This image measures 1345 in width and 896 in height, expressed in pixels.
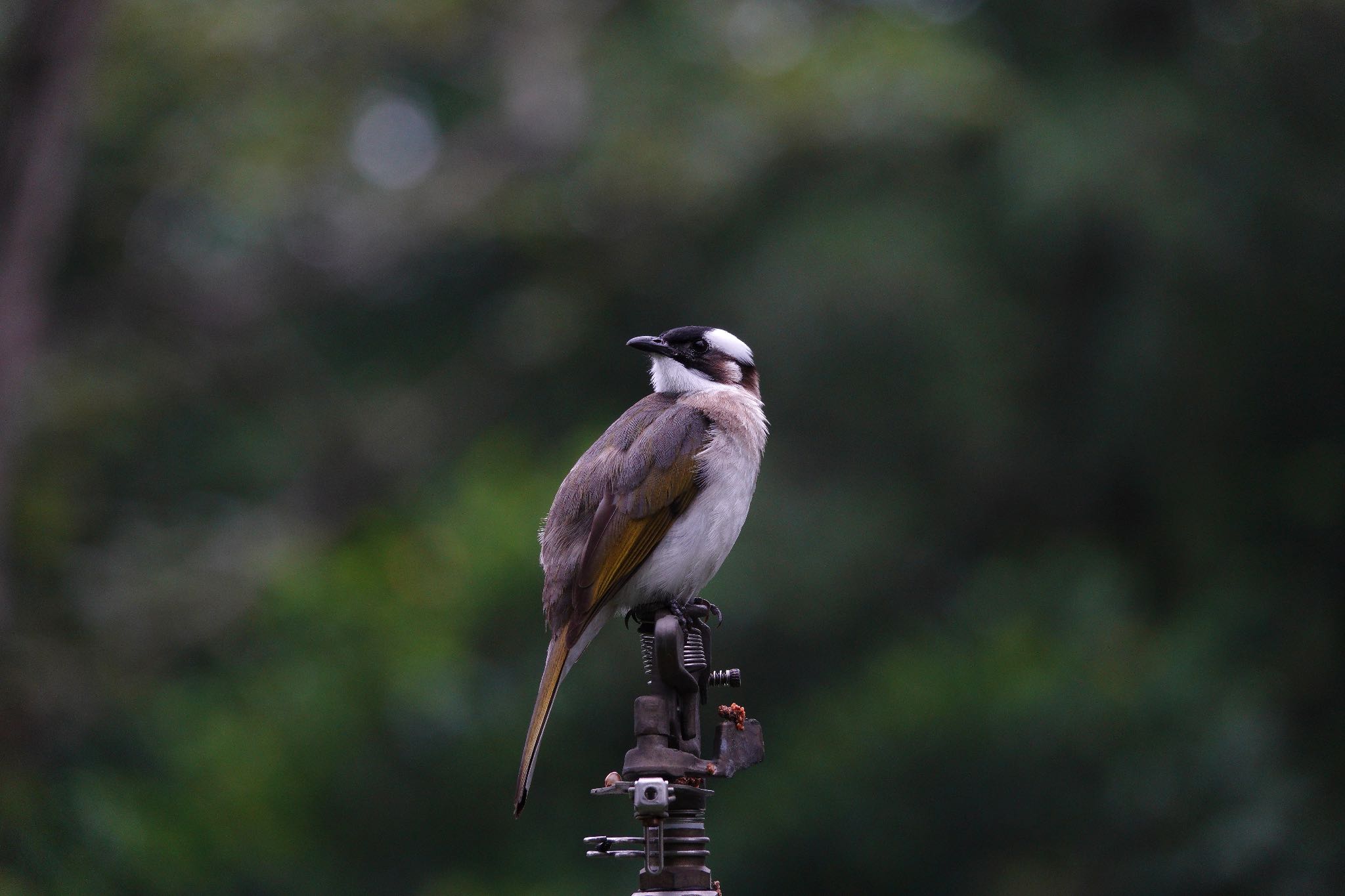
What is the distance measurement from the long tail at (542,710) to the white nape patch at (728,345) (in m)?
1.49

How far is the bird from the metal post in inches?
26.2

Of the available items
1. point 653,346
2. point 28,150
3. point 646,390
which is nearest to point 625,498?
point 653,346

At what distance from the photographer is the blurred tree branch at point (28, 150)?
7.80 meters

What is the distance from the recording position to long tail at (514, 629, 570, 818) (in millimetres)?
3531

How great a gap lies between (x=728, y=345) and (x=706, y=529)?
1108mm

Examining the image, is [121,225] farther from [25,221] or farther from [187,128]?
[25,221]

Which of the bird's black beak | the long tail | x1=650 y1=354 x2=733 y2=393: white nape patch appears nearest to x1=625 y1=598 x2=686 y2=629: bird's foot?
the long tail

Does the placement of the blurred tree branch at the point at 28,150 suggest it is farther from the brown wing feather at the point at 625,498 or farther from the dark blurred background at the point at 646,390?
the brown wing feather at the point at 625,498

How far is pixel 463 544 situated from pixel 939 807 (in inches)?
121

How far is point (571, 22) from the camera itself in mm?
14125

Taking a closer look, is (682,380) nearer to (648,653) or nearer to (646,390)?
(648,653)

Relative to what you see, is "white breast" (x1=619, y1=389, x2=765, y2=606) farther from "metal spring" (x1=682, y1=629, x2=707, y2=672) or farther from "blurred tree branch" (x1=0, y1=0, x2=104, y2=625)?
"blurred tree branch" (x1=0, y1=0, x2=104, y2=625)

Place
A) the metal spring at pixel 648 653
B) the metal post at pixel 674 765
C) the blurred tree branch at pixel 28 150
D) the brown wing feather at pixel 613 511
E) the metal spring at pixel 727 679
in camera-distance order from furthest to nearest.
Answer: the blurred tree branch at pixel 28 150
the brown wing feather at pixel 613 511
the metal spring at pixel 727 679
the metal spring at pixel 648 653
the metal post at pixel 674 765

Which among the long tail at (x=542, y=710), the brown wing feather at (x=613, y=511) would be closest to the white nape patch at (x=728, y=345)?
the brown wing feather at (x=613, y=511)
